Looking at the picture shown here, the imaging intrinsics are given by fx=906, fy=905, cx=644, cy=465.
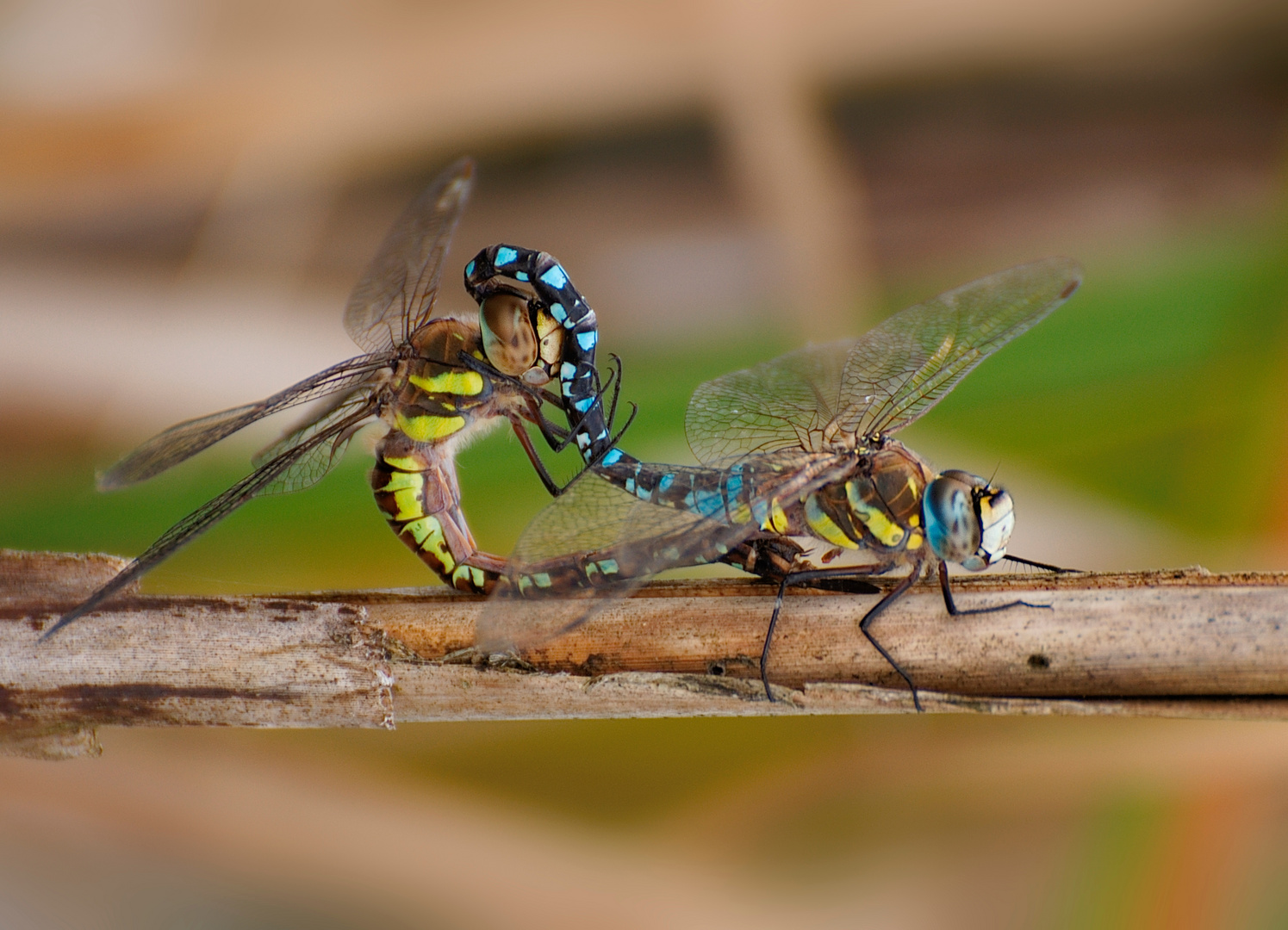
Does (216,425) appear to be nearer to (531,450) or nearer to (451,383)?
(451,383)

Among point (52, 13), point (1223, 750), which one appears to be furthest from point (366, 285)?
point (1223, 750)

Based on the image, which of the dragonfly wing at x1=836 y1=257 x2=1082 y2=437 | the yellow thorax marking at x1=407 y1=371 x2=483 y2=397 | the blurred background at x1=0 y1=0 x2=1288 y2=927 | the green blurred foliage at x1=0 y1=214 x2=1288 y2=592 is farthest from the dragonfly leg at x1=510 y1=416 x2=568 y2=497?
the dragonfly wing at x1=836 y1=257 x2=1082 y2=437

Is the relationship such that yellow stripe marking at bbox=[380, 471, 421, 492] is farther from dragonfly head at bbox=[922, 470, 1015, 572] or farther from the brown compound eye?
dragonfly head at bbox=[922, 470, 1015, 572]

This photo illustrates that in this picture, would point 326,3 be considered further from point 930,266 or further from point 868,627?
point 868,627

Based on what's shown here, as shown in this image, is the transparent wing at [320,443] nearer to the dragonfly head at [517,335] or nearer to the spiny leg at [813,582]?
the dragonfly head at [517,335]

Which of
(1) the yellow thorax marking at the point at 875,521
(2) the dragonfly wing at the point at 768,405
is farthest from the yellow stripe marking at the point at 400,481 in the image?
(1) the yellow thorax marking at the point at 875,521

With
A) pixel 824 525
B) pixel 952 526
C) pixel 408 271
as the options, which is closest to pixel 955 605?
pixel 952 526
